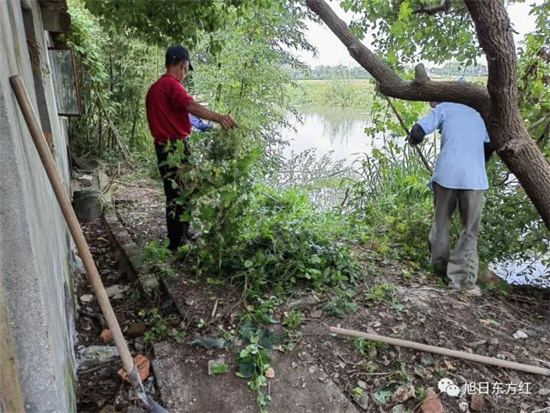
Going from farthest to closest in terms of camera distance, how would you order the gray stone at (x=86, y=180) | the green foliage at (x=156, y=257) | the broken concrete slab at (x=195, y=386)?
1. the gray stone at (x=86, y=180)
2. the green foliage at (x=156, y=257)
3. the broken concrete slab at (x=195, y=386)

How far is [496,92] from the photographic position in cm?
263

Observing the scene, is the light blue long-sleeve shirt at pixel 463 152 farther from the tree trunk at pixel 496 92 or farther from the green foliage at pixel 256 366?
the green foliage at pixel 256 366

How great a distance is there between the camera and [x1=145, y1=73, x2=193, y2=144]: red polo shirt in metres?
3.36

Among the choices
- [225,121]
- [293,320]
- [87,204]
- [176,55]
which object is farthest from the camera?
[87,204]

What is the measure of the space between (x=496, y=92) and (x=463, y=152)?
85 centimetres

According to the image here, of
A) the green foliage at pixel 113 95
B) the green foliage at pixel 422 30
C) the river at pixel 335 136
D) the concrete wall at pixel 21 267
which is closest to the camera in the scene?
the concrete wall at pixel 21 267

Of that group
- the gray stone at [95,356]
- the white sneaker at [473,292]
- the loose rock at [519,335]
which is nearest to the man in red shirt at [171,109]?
the gray stone at [95,356]

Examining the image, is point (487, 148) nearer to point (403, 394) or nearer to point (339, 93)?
point (403, 394)

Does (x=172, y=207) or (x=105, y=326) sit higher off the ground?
(x=172, y=207)

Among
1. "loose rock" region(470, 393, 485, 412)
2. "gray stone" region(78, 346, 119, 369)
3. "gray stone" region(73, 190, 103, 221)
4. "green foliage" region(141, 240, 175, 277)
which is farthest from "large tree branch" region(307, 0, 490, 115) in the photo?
"gray stone" region(73, 190, 103, 221)

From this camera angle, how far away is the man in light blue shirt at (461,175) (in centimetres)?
342

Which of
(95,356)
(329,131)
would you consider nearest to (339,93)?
(329,131)

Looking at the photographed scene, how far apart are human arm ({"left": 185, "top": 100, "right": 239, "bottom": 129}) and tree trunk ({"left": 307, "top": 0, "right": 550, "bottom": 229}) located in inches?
43.7

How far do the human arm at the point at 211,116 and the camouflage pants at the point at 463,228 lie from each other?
1920 mm
